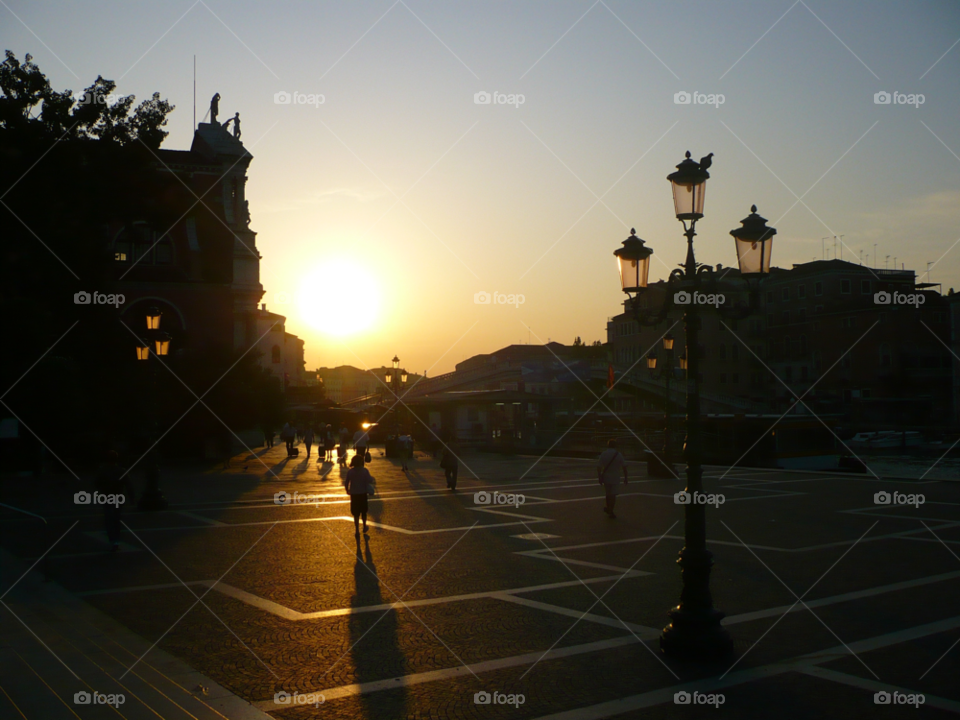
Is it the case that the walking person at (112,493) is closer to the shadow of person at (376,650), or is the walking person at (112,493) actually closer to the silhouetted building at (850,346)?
the shadow of person at (376,650)

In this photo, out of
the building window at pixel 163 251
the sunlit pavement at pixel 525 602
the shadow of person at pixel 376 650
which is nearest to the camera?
the shadow of person at pixel 376 650

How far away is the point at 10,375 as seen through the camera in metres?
23.0

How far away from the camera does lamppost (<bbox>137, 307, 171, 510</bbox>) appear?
64.3ft

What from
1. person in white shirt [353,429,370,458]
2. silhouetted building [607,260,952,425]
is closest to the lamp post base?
person in white shirt [353,429,370,458]

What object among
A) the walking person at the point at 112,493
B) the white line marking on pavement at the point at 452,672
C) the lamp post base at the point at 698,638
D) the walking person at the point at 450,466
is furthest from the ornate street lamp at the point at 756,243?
the walking person at the point at 450,466

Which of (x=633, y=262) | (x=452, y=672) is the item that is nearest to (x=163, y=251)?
(x=633, y=262)

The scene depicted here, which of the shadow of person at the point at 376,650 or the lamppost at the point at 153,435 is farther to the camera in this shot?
the lamppost at the point at 153,435

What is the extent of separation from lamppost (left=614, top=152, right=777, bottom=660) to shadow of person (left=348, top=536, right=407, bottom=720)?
245 centimetres

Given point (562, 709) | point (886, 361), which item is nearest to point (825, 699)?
point (562, 709)

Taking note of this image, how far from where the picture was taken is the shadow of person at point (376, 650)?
630 centimetres

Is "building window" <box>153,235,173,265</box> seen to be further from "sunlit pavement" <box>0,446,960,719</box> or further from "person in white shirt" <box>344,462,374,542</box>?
"person in white shirt" <box>344,462,374,542</box>

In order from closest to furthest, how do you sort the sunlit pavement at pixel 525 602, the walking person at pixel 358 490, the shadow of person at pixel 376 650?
the shadow of person at pixel 376 650
the sunlit pavement at pixel 525 602
the walking person at pixel 358 490

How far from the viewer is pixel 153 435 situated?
2100cm

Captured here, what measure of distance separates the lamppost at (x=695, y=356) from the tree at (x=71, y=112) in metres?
23.2
